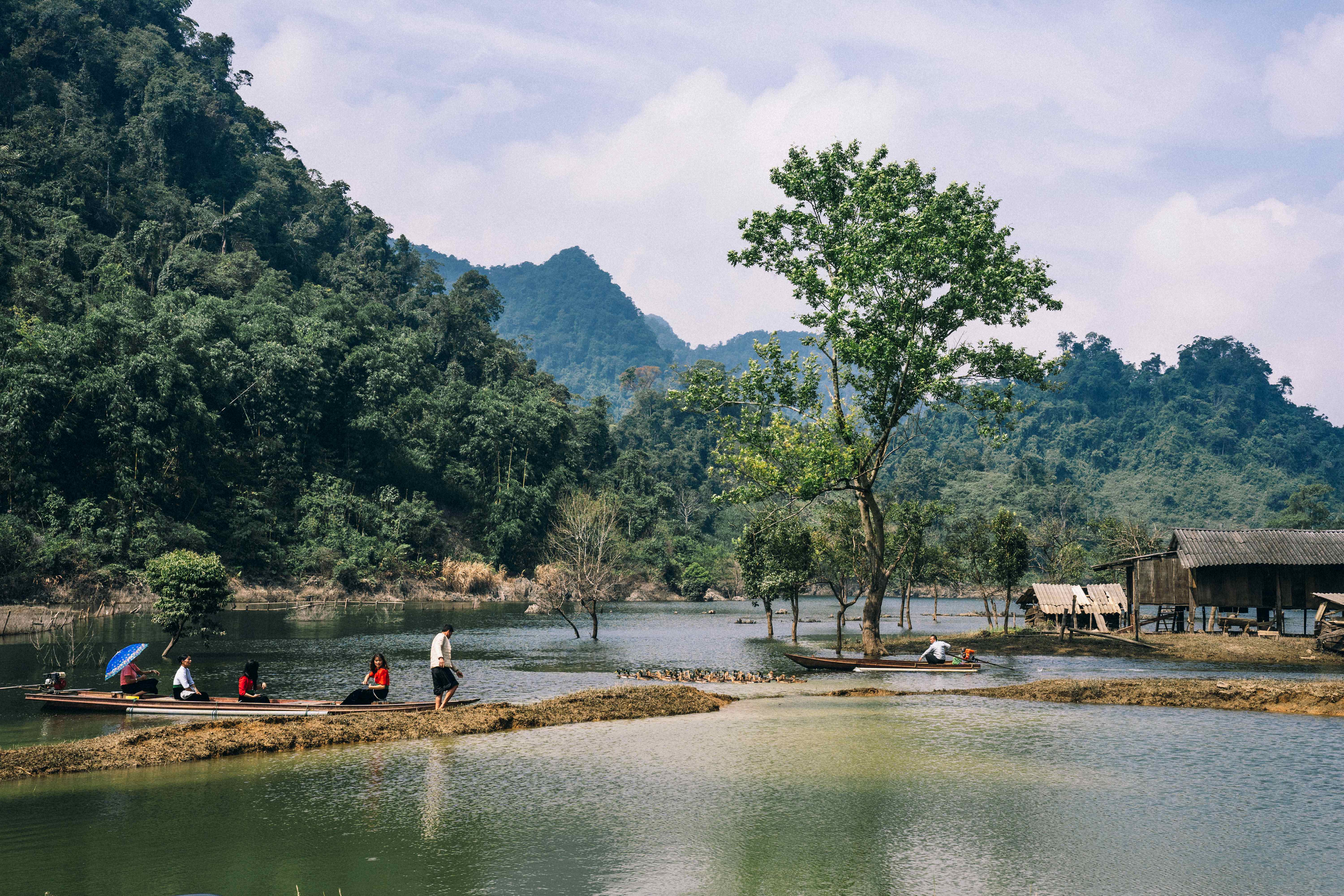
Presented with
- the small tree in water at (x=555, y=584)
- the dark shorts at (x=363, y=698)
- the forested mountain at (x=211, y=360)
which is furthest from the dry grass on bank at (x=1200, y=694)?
the small tree in water at (x=555, y=584)

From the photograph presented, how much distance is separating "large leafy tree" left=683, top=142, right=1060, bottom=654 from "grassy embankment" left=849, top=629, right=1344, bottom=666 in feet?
28.2

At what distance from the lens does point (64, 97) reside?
90.9 m

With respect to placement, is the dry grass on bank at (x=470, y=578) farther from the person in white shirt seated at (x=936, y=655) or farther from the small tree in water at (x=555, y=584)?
the person in white shirt seated at (x=936, y=655)

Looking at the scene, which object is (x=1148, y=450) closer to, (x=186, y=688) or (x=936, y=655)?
(x=936, y=655)

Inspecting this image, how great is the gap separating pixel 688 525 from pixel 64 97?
289 feet

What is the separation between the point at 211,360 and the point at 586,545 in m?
35.4

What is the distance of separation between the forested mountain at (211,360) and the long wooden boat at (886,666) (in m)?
44.3

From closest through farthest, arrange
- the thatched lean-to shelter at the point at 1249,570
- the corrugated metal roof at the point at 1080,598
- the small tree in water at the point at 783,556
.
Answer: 1. the thatched lean-to shelter at the point at 1249,570
2. the small tree in water at the point at 783,556
3. the corrugated metal roof at the point at 1080,598

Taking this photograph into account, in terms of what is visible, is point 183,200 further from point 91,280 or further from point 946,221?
point 946,221

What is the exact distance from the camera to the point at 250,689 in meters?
22.8

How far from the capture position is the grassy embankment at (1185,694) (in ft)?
86.8

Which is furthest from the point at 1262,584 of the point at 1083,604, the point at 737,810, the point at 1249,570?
the point at 737,810

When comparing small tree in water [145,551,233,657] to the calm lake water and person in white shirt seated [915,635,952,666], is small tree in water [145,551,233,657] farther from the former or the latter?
person in white shirt seated [915,635,952,666]

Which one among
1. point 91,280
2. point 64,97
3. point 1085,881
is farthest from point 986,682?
point 64,97
